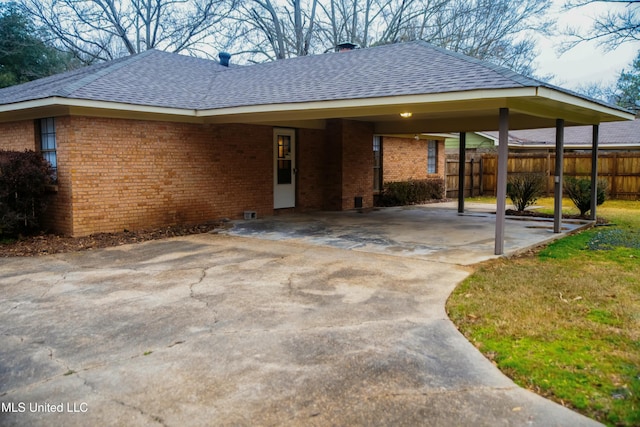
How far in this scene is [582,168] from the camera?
21.1 meters

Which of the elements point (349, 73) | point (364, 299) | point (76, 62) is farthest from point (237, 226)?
point (76, 62)

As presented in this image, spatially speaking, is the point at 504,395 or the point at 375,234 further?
the point at 375,234

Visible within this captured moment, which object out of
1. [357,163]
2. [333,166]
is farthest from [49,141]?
[357,163]

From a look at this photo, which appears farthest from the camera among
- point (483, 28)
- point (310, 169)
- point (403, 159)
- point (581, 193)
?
point (483, 28)

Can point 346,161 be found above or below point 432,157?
below

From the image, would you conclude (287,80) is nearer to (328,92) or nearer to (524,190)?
(328,92)

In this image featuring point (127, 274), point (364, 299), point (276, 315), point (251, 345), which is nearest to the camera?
point (251, 345)

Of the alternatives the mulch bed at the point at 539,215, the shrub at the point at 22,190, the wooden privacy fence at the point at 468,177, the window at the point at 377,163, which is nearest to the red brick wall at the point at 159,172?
the shrub at the point at 22,190

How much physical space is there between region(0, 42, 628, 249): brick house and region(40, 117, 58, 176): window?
0.03 meters

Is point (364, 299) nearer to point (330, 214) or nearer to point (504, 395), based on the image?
point (504, 395)

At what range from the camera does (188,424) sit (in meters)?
3.01

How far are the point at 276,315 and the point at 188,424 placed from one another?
2101mm

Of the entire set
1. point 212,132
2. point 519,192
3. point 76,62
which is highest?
point 76,62

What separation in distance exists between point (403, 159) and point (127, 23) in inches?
650
